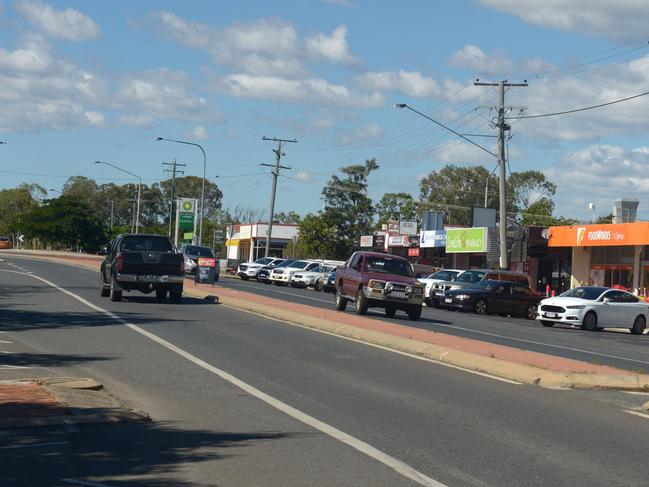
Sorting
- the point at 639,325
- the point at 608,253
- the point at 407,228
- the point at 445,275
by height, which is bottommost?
the point at 639,325

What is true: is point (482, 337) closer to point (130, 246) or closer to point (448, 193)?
point (130, 246)

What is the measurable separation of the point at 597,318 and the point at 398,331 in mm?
15114

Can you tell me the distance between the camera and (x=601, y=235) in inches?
1940

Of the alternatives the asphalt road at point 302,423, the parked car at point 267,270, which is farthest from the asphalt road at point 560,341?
the parked car at point 267,270

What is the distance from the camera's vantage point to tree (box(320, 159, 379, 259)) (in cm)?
11188

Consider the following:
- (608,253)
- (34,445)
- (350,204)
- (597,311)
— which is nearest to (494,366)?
(34,445)

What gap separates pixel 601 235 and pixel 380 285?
75.5 feet

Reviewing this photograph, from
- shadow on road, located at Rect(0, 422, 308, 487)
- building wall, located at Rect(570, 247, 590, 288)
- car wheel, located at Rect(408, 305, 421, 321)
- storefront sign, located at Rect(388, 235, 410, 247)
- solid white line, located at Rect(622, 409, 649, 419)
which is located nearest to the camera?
shadow on road, located at Rect(0, 422, 308, 487)

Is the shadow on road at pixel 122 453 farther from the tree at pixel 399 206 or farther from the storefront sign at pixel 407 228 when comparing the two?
the tree at pixel 399 206

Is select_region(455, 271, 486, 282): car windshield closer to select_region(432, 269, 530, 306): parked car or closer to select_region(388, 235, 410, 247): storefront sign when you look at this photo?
select_region(432, 269, 530, 306): parked car

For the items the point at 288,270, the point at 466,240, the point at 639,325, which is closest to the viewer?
the point at 639,325

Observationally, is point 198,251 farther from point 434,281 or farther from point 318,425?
point 318,425

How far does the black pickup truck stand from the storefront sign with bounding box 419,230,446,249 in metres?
40.5

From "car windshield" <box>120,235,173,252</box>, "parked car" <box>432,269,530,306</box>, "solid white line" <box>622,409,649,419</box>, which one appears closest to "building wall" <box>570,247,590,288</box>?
"parked car" <box>432,269,530,306</box>
